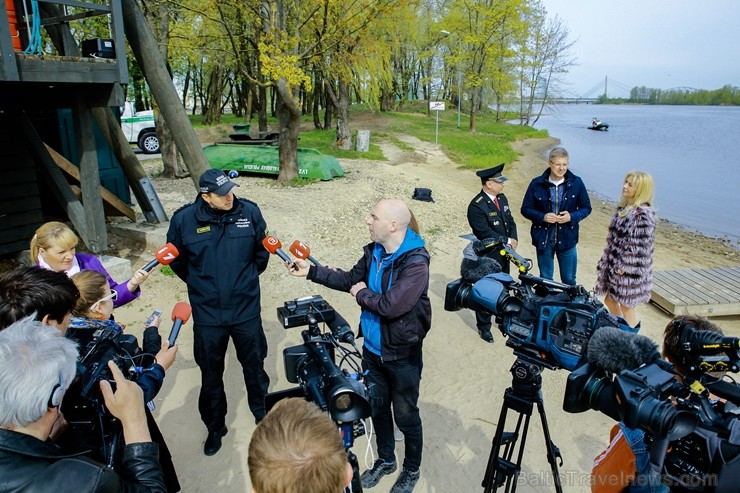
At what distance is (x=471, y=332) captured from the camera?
607cm

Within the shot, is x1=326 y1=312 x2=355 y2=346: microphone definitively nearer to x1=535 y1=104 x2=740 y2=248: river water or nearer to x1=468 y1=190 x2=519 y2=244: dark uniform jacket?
x1=468 y1=190 x2=519 y2=244: dark uniform jacket

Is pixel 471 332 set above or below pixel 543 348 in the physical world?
below

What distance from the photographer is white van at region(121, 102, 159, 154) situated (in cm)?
2016

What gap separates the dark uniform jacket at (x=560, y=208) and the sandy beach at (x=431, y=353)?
52.8 inches

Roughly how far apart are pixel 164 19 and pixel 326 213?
612cm

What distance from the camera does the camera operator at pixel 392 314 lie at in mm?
3102

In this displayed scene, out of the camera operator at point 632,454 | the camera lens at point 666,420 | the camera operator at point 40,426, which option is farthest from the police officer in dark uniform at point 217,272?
the camera lens at point 666,420

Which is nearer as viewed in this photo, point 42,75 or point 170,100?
point 42,75

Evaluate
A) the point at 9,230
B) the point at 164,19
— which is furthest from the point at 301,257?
the point at 164,19

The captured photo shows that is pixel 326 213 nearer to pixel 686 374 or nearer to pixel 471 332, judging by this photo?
pixel 471 332

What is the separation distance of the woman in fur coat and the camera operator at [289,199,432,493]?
2568mm

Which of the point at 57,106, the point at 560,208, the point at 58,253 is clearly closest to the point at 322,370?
the point at 58,253

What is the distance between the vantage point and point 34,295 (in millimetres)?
2275

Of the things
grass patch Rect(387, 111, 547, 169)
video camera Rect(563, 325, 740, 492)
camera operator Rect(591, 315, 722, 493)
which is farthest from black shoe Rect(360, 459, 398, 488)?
grass patch Rect(387, 111, 547, 169)
